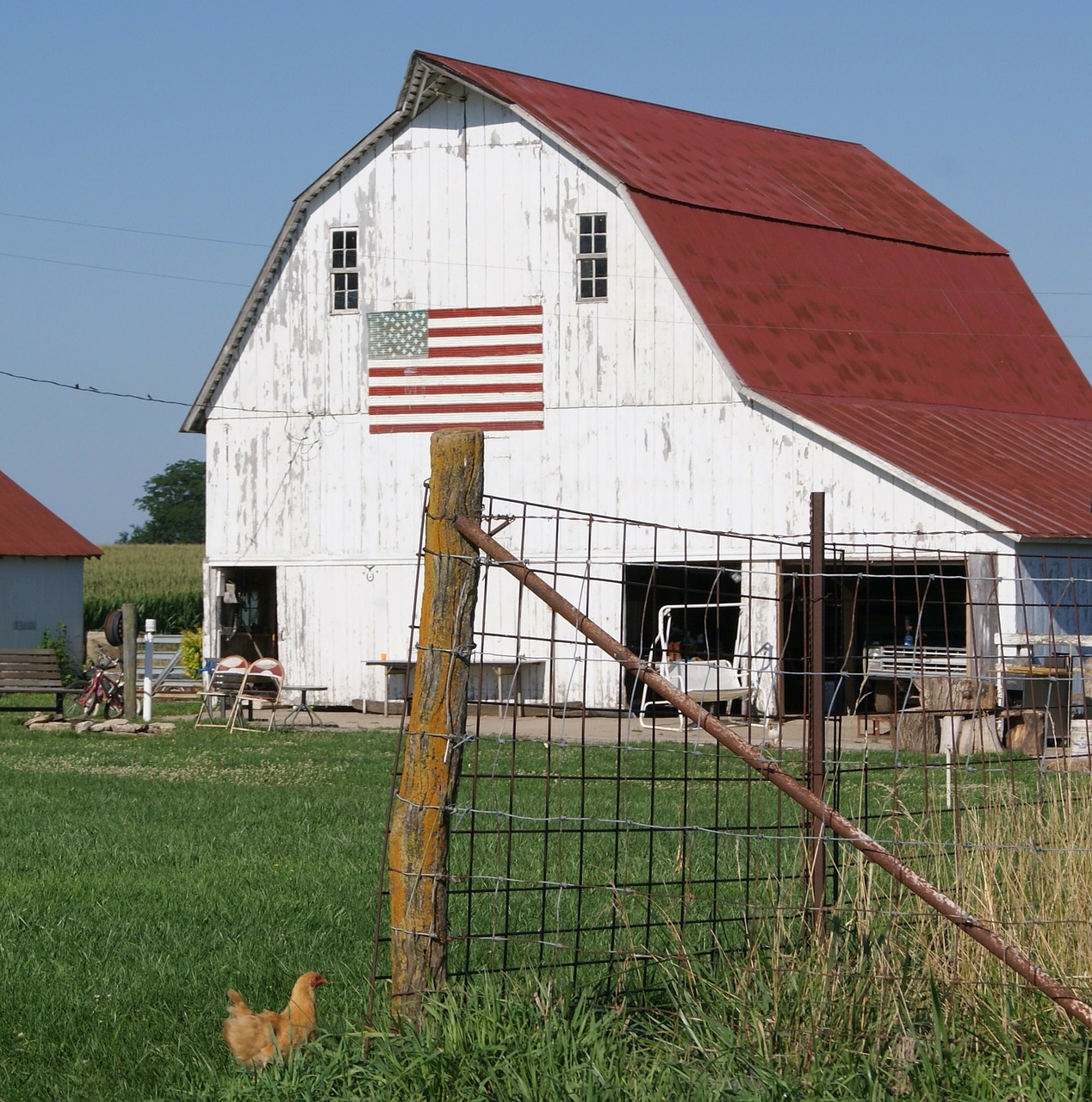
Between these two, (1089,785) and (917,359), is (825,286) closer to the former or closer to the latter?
(917,359)

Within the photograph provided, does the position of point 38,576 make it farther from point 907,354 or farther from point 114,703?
point 907,354

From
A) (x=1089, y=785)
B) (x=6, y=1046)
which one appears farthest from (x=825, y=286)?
(x=6, y=1046)

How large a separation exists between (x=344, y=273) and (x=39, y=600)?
544 inches

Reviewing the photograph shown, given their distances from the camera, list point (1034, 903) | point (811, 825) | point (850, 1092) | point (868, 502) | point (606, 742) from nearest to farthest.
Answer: point (850, 1092) → point (1034, 903) → point (811, 825) → point (606, 742) → point (868, 502)

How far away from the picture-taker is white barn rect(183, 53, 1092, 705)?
23.3 metres

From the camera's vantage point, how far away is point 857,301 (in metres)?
26.5

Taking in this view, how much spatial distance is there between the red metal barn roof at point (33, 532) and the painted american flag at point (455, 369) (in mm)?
12409

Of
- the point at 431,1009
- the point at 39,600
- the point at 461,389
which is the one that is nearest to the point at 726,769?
the point at 431,1009

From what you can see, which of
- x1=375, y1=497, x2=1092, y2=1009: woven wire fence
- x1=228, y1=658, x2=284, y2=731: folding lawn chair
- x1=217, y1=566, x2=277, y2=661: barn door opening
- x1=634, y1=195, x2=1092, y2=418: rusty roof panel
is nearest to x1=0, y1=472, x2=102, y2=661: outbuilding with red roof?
x1=217, y1=566, x2=277, y2=661: barn door opening

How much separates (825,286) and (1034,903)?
21232 millimetres

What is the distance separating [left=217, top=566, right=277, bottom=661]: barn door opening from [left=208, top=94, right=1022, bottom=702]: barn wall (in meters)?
0.74

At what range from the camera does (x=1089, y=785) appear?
6.76 meters

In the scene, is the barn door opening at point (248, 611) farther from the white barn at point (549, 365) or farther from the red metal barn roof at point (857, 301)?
the red metal barn roof at point (857, 301)

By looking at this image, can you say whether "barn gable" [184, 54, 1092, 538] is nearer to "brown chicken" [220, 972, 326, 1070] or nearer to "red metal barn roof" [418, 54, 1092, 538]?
"red metal barn roof" [418, 54, 1092, 538]
